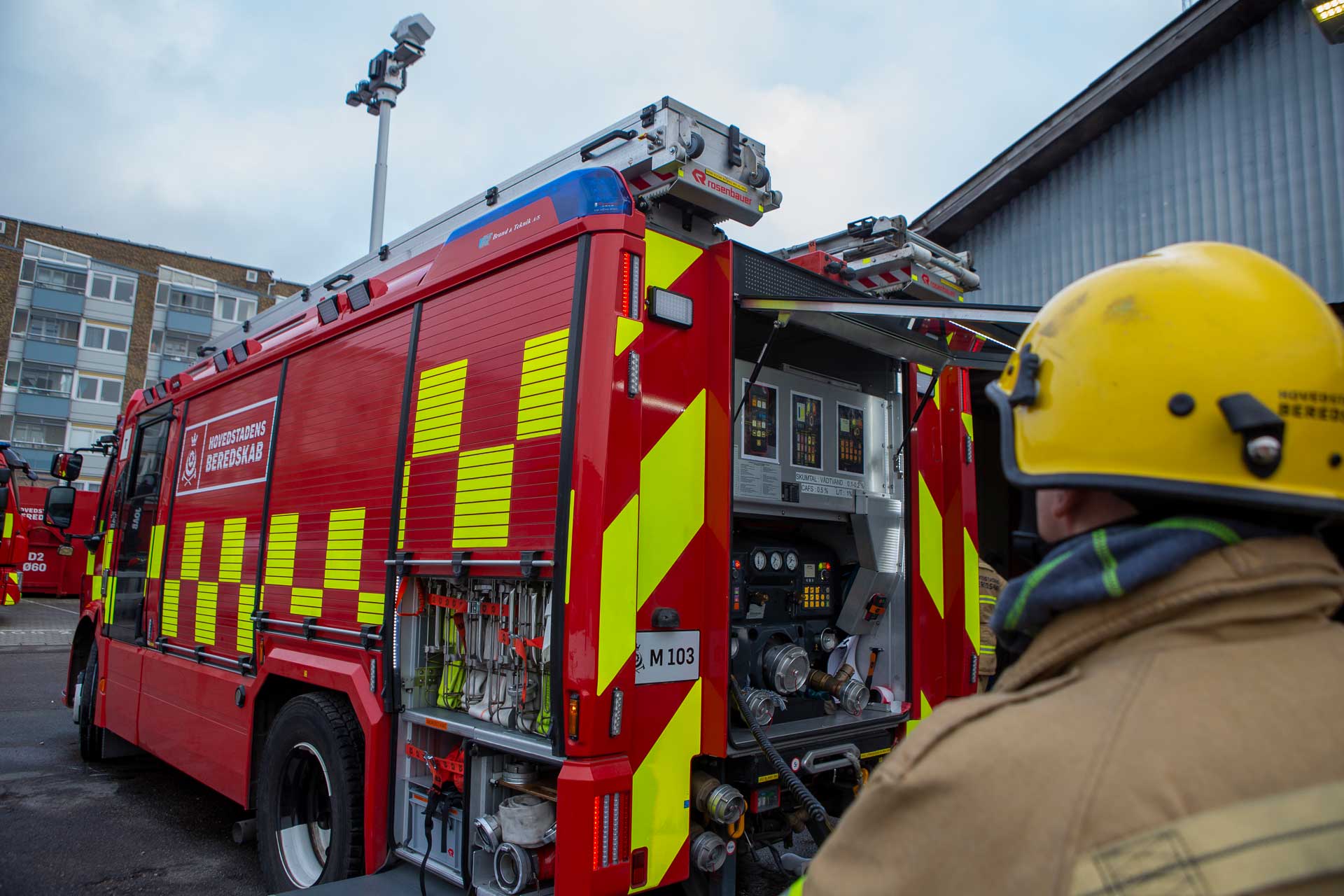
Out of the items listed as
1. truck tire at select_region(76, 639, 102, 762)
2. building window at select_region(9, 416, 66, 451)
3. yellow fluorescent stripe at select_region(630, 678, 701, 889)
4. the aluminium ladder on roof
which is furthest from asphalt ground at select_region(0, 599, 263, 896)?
building window at select_region(9, 416, 66, 451)

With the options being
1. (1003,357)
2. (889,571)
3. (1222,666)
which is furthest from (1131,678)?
(1003,357)

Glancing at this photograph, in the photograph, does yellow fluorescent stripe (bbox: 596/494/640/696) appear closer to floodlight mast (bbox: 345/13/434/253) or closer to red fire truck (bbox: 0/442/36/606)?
floodlight mast (bbox: 345/13/434/253)

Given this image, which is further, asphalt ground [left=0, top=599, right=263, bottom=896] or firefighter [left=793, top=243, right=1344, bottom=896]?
asphalt ground [left=0, top=599, right=263, bottom=896]

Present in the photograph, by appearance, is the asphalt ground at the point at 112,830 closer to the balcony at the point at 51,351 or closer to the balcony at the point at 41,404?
the balcony at the point at 41,404

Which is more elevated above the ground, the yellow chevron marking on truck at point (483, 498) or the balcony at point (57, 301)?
the balcony at point (57, 301)

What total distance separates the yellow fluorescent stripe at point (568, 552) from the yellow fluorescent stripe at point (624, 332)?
0.48m

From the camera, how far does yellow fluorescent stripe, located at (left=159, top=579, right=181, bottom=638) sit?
5.63 m

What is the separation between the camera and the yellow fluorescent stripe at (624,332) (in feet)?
9.42

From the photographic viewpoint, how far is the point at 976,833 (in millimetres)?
873

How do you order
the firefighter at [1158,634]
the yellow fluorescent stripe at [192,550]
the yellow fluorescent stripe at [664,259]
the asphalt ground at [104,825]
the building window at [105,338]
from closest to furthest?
the firefighter at [1158,634], the yellow fluorescent stripe at [664,259], the asphalt ground at [104,825], the yellow fluorescent stripe at [192,550], the building window at [105,338]

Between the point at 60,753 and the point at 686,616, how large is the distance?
6.89 metres

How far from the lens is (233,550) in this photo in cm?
501

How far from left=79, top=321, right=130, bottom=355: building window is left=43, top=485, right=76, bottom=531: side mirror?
137ft

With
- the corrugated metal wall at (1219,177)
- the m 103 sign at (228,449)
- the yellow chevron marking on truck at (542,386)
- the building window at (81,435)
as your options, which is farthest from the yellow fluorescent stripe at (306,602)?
the building window at (81,435)
